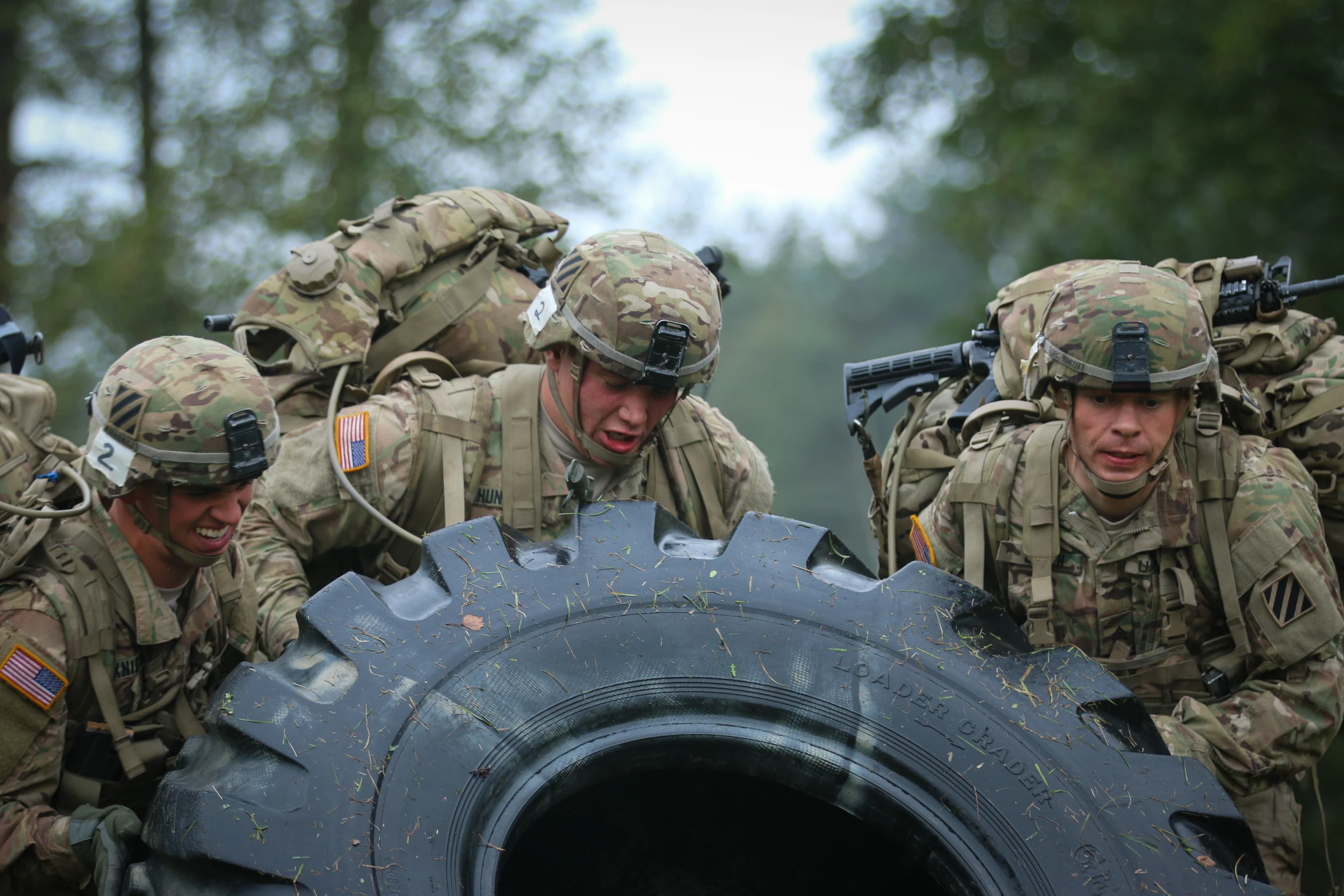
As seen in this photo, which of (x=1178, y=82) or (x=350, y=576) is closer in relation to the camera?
(x=350, y=576)

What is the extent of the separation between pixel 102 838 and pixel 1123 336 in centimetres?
278

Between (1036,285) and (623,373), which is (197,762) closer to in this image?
(623,373)

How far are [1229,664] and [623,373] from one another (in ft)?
6.30

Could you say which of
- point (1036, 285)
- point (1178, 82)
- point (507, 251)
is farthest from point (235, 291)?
point (1036, 285)

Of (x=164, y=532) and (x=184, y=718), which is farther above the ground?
(x=164, y=532)

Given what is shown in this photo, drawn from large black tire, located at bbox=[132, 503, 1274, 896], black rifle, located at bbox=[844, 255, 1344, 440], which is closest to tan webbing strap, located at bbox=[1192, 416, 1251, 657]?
black rifle, located at bbox=[844, 255, 1344, 440]

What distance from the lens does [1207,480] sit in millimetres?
3883

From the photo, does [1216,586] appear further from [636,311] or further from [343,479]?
[343,479]

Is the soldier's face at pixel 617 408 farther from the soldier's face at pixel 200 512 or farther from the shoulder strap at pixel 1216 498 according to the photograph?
the shoulder strap at pixel 1216 498

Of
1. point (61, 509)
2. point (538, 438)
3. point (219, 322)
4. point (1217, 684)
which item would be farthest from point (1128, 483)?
point (219, 322)

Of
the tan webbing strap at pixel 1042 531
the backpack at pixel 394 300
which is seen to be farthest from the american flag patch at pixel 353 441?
the tan webbing strap at pixel 1042 531

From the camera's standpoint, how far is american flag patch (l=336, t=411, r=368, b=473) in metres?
3.99

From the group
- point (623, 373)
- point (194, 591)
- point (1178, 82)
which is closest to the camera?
point (194, 591)

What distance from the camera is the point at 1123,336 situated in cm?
368
